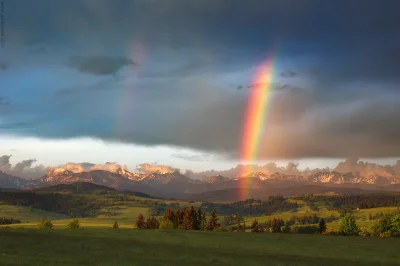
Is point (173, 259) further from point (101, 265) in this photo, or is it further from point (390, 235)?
point (390, 235)

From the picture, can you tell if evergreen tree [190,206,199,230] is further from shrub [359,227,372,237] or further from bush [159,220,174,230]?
shrub [359,227,372,237]

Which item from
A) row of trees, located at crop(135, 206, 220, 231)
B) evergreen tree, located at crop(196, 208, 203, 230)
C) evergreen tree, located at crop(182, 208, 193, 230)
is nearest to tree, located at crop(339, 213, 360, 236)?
row of trees, located at crop(135, 206, 220, 231)

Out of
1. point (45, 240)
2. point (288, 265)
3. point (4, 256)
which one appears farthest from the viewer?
point (45, 240)

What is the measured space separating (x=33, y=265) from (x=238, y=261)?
21885mm

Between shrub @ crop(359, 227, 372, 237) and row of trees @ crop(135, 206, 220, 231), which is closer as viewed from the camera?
shrub @ crop(359, 227, 372, 237)

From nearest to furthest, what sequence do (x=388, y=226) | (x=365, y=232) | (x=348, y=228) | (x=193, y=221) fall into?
(x=388, y=226)
(x=348, y=228)
(x=365, y=232)
(x=193, y=221)

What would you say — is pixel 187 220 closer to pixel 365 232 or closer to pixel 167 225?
pixel 167 225

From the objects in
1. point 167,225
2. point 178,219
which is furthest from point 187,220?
point 167,225

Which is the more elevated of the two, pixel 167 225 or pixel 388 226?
pixel 388 226

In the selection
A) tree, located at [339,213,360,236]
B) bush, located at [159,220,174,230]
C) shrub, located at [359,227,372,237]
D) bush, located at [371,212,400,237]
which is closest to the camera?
bush, located at [371,212,400,237]

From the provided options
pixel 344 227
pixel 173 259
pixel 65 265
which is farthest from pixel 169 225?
pixel 65 265

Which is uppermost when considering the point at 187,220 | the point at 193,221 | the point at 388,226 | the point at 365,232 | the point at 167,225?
the point at 388,226

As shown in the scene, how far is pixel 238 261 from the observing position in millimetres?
47125

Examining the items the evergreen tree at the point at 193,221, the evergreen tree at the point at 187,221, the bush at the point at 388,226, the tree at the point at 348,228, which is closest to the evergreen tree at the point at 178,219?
the evergreen tree at the point at 187,221
